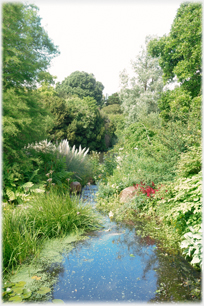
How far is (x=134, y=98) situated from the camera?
2125 centimetres

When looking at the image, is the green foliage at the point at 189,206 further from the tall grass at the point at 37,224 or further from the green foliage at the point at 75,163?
the green foliage at the point at 75,163

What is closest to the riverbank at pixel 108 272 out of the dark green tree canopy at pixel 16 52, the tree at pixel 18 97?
the tree at pixel 18 97

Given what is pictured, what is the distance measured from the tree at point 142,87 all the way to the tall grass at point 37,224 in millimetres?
16740

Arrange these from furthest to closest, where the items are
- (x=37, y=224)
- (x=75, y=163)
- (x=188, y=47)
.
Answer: (x=188, y=47), (x=75, y=163), (x=37, y=224)

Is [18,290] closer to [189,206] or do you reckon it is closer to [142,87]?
[189,206]

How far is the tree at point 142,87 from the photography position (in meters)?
20.0

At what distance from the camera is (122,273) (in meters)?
2.74

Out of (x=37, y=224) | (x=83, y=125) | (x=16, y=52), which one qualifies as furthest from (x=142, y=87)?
(x=37, y=224)

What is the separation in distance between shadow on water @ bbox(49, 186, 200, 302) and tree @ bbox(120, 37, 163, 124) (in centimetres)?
1735

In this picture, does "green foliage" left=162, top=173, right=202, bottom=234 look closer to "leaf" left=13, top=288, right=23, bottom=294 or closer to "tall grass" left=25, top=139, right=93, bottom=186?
"leaf" left=13, top=288, right=23, bottom=294

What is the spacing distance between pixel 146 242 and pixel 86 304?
1633mm

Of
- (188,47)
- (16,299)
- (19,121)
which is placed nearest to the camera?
(16,299)

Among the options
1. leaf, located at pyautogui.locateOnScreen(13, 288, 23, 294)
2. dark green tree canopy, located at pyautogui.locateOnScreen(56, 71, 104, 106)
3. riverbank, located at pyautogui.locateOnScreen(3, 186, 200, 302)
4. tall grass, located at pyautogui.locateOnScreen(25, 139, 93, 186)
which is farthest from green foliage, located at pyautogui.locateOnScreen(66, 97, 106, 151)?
leaf, located at pyautogui.locateOnScreen(13, 288, 23, 294)

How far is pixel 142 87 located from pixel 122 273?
20.5 meters
